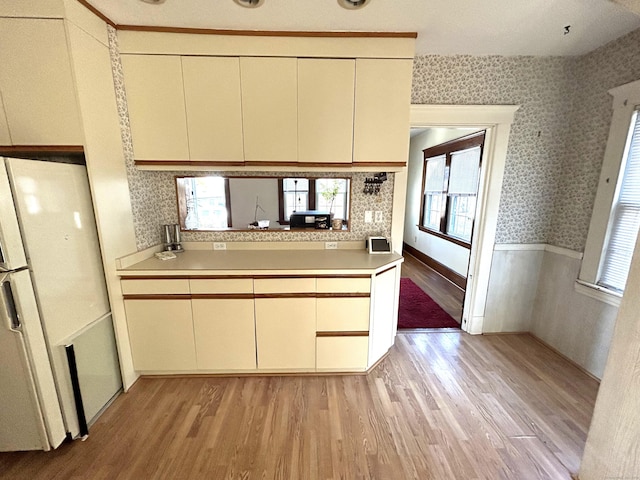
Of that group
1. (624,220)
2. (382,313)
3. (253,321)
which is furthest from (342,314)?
(624,220)

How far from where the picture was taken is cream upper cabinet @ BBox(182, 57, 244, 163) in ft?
6.31

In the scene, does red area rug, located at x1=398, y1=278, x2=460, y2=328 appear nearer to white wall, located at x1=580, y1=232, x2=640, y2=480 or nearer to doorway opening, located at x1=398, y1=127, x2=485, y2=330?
doorway opening, located at x1=398, y1=127, x2=485, y2=330

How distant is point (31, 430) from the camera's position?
146cm

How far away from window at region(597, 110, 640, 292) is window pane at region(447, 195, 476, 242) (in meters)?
1.79

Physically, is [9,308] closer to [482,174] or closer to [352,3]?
[352,3]

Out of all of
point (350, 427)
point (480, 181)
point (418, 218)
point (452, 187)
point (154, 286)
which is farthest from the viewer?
point (418, 218)

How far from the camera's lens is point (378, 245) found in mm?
2375

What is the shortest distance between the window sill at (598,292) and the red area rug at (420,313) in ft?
3.65

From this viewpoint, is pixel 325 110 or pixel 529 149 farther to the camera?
pixel 529 149

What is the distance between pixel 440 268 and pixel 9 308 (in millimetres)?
4957

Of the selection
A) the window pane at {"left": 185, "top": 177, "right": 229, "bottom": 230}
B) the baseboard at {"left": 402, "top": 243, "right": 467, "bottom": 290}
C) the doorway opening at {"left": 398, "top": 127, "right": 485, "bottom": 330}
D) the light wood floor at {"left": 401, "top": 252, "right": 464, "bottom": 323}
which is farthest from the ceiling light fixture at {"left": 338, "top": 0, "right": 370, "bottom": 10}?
the light wood floor at {"left": 401, "top": 252, "right": 464, "bottom": 323}

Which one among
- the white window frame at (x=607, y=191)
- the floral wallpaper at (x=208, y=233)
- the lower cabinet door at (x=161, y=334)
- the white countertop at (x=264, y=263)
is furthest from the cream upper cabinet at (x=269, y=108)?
the white window frame at (x=607, y=191)

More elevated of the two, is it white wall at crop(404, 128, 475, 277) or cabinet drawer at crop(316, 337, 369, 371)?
white wall at crop(404, 128, 475, 277)

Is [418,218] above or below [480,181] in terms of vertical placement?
below
